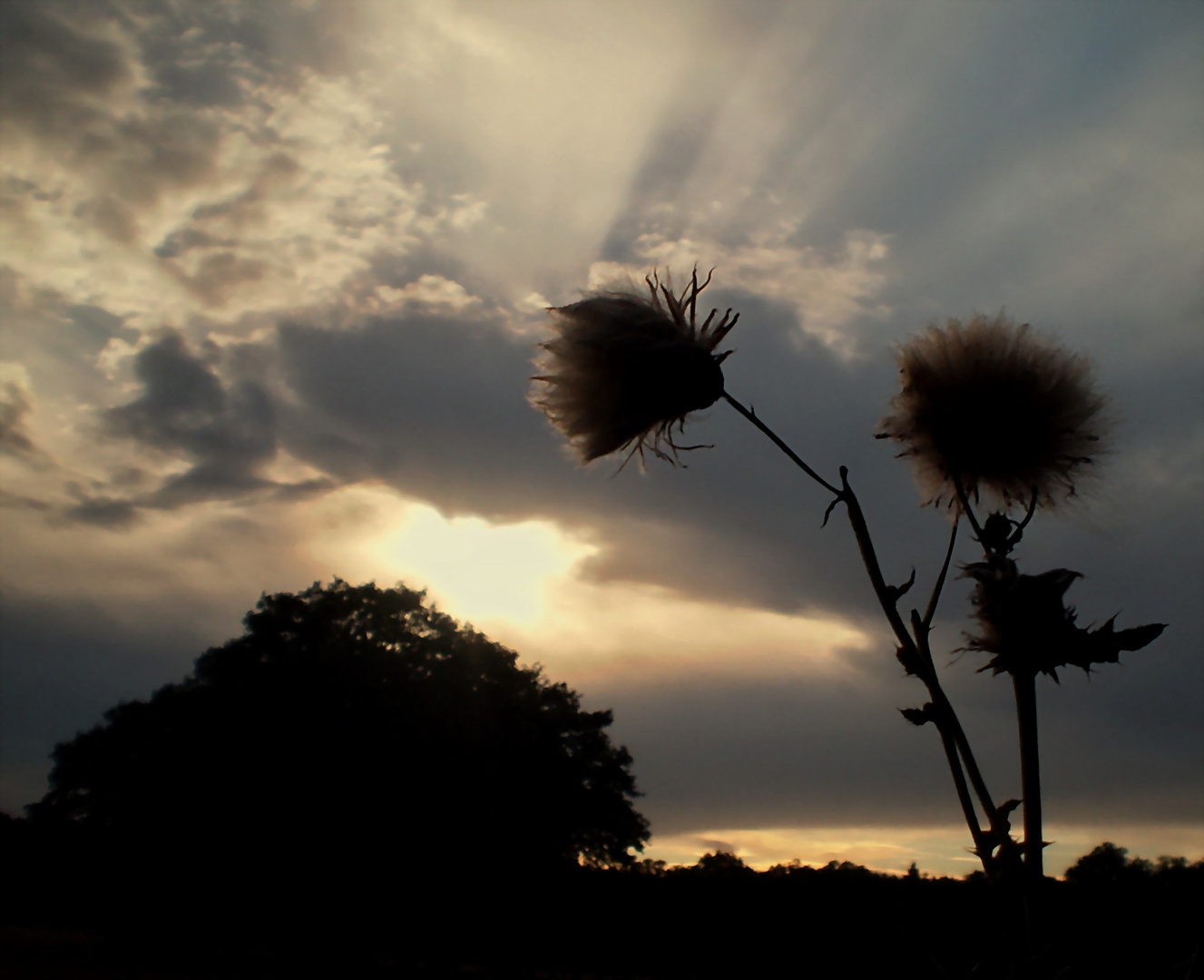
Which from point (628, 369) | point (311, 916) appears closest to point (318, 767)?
point (311, 916)

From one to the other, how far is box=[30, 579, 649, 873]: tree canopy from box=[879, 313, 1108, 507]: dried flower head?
1730 centimetres

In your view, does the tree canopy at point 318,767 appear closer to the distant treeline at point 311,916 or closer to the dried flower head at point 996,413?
the distant treeline at point 311,916

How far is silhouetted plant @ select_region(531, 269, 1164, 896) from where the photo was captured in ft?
4.76

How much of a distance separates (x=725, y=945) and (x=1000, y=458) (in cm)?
991

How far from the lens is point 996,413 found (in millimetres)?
1980

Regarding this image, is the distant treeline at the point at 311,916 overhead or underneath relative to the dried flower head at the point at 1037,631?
underneath

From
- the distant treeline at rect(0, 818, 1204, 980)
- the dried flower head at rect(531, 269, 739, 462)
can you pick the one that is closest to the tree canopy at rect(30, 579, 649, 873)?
the distant treeline at rect(0, 818, 1204, 980)

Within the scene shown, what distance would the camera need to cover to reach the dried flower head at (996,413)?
1967mm

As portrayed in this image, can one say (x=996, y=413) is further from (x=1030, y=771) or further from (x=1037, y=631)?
(x=1030, y=771)

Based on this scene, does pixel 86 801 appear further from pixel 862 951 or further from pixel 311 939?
pixel 862 951

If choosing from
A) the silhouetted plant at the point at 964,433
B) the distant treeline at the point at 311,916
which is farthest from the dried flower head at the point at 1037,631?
the distant treeline at the point at 311,916

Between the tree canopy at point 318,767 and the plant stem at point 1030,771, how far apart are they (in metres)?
17.6

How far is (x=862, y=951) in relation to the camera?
6.13 ft

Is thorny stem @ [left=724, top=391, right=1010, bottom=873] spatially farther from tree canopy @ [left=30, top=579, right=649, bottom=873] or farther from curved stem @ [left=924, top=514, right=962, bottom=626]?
tree canopy @ [left=30, top=579, right=649, bottom=873]
